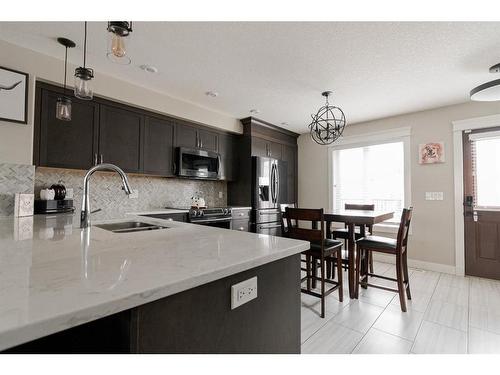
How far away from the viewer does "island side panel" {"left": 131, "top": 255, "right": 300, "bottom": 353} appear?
607 mm

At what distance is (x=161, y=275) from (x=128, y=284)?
0.08 metres

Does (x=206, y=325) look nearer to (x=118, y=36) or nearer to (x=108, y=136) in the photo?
(x=118, y=36)

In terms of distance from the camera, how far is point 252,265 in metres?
0.79

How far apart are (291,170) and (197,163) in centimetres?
224


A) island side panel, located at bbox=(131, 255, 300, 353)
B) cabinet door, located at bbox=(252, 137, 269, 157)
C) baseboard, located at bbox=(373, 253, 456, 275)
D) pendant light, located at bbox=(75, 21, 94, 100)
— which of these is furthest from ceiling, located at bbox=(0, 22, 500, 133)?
baseboard, located at bbox=(373, 253, 456, 275)

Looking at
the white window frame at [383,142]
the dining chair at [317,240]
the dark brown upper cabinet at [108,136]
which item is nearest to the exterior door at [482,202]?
the white window frame at [383,142]

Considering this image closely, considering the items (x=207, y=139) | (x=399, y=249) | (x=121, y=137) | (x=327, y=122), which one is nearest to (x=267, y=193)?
(x=207, y=139)

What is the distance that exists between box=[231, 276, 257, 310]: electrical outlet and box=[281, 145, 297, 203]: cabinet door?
407cm

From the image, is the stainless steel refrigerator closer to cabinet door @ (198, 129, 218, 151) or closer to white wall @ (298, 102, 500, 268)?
cabinet door @ (198, 129, 218, 151)

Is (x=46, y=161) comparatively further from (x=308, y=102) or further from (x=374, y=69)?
(x=374, y=69)

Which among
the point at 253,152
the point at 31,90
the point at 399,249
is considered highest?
the point at 31,90

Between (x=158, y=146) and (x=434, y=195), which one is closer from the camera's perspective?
(x=158, y=146)

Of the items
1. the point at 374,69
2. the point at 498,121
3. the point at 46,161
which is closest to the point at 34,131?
the point at 46,161

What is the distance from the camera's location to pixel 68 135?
254cm
